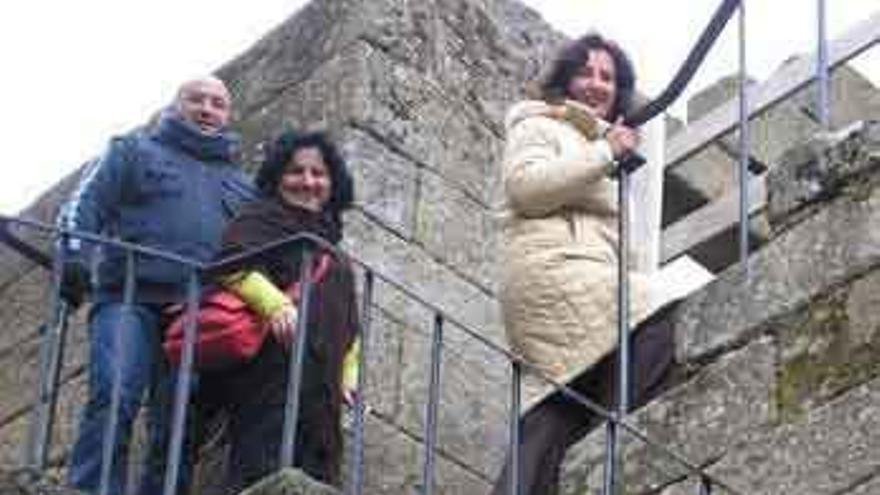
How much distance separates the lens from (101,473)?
6.80 metres

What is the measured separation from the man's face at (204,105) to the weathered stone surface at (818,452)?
180cm

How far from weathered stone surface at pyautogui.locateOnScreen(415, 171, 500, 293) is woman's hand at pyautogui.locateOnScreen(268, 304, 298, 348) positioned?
1.57 meters

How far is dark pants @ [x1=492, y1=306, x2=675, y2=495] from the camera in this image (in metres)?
7.14

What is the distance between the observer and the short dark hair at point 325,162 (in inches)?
294

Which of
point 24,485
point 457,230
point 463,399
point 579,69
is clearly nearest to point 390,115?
point 457,230

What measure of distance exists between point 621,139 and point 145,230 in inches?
48.5

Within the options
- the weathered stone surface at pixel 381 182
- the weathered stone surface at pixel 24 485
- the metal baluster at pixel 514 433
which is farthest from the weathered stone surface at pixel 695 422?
the weathered stone surface at pixel 24 485

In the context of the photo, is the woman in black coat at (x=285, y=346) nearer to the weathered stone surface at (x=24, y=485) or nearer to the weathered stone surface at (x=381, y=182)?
the weathered stone surface at (x=381, y=182)

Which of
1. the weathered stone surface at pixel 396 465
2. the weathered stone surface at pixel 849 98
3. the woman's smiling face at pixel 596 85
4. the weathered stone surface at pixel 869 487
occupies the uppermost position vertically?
the weathered stone surface at pixel 849 98

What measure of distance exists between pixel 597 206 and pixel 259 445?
1.10m

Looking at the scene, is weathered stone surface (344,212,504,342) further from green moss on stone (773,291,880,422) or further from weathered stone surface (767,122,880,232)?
green moss on stone (773,291,880,422)

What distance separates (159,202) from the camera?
296 inches

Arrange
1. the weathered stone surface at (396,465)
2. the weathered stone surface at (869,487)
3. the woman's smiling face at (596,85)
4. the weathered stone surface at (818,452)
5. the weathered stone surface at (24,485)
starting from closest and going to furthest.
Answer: the weathered stone surface at (24,485)
the weathered stone surface at (869,487)
the weathered stone surface at (818,452)
the woman's smiling face at (596,85)
the weathered stone surface at (396,465)

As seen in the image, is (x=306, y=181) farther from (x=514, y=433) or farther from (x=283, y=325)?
(x=514, y=433)
